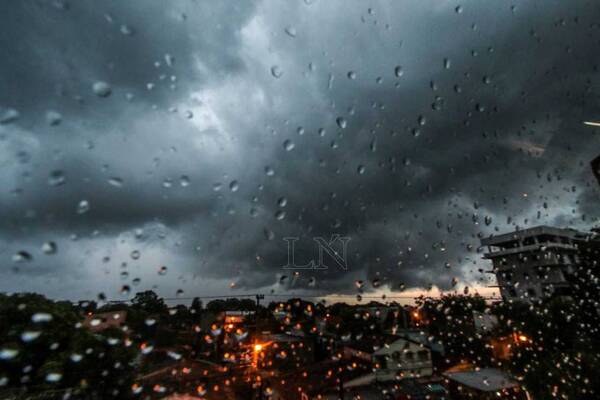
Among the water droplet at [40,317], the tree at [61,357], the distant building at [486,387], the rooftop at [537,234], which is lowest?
the distant building at [486,387]

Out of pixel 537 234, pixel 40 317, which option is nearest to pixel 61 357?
pixel 40 317

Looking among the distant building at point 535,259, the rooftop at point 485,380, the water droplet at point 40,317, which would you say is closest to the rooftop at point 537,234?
the distant building at point 535,259

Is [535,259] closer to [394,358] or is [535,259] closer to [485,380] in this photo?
[394,358]

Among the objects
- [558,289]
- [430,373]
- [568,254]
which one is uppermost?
[568,254]

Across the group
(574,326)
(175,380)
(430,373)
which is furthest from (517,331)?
(175,380)

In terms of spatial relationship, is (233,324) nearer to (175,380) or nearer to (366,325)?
(366,325)

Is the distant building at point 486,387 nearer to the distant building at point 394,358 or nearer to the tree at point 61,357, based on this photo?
the distant building at point 394,358

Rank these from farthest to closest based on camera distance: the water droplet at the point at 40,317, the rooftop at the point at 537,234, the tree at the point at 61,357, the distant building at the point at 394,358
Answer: the rooftop at the point at 537,234, the distant building at the point at 394,358, the tree at the point at 61,357, the water droplet at the point at 40,317

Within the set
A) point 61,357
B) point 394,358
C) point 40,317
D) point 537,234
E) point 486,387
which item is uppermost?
point 537,234
